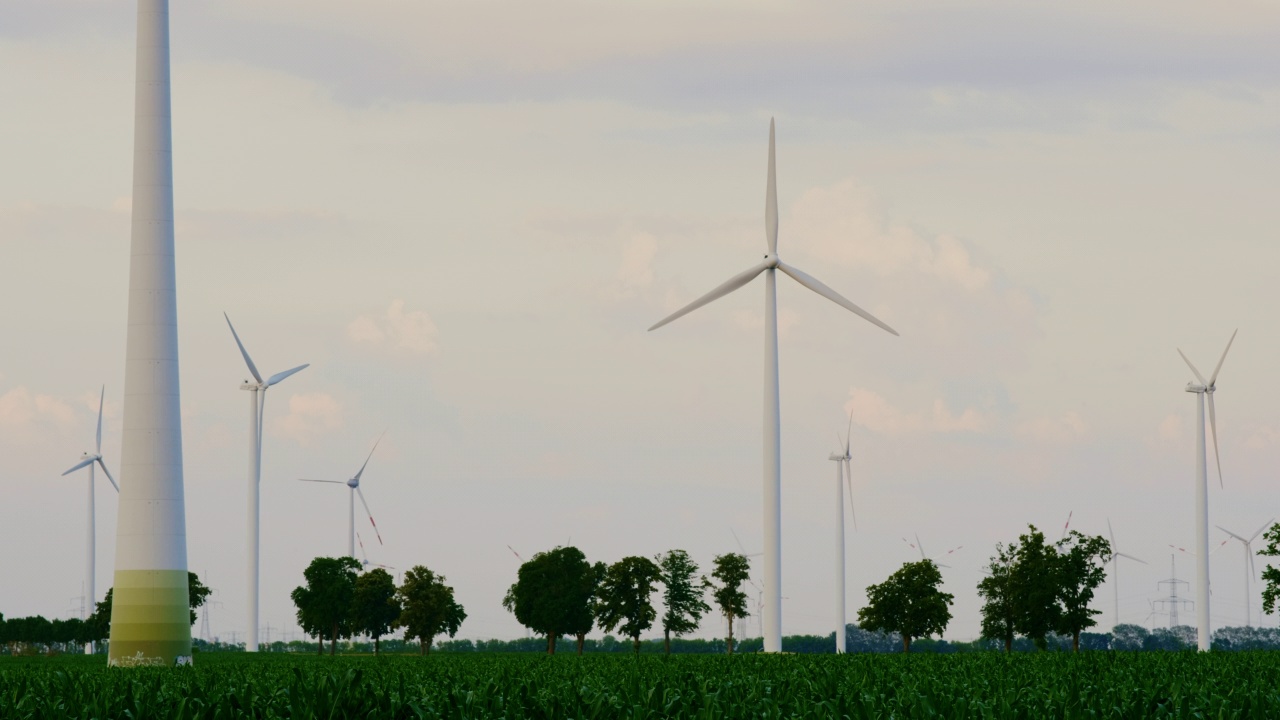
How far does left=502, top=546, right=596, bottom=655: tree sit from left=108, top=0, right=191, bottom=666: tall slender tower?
106842mm

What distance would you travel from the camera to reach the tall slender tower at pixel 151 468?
2918 inches

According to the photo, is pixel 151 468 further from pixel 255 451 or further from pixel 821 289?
pixel 255 451

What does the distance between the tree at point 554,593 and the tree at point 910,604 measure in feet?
114

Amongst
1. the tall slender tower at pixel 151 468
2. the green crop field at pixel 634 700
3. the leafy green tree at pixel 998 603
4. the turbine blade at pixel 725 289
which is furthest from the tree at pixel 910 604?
the green crop field at pixel 634 700

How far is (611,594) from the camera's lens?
584 feet

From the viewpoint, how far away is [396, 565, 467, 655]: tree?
187125mm

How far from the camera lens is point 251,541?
162250 mm

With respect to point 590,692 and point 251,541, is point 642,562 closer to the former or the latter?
point 251,541

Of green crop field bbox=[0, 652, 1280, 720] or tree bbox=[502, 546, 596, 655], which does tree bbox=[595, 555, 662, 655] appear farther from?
green crop field bbox=[0, 652, 1280, 720]

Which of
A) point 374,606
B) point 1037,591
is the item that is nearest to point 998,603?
point 1037,591

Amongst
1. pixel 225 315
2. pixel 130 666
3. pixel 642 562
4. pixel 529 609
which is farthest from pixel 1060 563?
pixel 130 666

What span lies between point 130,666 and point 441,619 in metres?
118

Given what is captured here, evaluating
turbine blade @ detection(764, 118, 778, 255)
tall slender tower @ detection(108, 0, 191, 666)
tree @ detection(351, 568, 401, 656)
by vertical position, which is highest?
turbine blade @ detection(764, 118, 778, 255)

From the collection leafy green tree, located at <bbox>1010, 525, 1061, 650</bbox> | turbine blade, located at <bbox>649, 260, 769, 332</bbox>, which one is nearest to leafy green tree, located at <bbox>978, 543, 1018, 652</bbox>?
leafy green tree, located at <bbox>1010, 525, 1061, 650</bbox>
